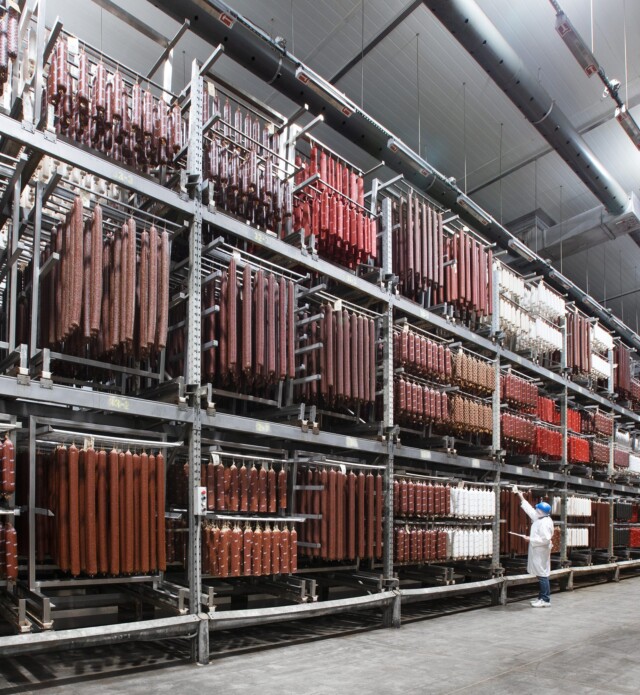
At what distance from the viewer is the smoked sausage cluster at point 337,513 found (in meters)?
6.91

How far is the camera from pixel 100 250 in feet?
17.3

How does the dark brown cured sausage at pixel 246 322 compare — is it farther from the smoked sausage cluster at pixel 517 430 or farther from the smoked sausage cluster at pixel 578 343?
the smoked sausage cluster at pixel 578 343

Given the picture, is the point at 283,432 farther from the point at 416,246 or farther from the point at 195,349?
the point at 416,246

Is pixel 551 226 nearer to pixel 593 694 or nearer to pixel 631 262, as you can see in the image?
pixel 631 262

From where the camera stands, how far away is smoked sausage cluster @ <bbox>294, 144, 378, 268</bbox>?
24.8 feet

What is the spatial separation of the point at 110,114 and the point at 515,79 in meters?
5.84

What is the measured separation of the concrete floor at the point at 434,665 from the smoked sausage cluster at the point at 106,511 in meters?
0.84

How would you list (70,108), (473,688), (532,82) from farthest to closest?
(532,82)
(70,108)
(473,688)

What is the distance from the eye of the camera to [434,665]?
5.77m

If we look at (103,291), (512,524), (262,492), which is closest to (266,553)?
(262,492)

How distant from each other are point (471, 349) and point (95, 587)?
666 cm

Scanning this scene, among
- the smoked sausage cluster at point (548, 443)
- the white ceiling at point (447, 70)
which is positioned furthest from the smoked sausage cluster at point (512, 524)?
the white ceiling at point (447, 70)

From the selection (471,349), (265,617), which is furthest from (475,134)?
(265,617)

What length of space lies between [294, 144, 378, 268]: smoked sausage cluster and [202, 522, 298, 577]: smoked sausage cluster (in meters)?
3.20
